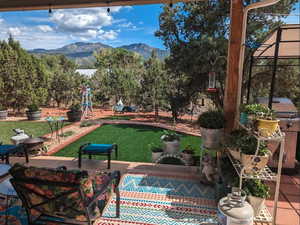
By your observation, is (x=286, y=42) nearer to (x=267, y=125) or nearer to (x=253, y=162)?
(x=267, y=125)

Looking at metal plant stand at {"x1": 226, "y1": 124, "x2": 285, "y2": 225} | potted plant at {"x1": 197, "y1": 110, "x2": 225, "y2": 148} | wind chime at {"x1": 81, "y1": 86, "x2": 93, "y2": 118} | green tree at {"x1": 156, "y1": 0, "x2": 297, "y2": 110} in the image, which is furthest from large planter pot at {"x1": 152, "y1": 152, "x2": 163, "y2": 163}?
wind chime at {"x1": 81, "y1": 86, "x2": 93, "y2": 118}

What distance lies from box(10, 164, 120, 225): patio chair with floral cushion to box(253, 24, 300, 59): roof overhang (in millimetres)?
2721

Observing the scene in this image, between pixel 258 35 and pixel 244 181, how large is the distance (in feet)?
18.1

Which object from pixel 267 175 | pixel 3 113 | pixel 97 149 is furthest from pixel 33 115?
pixel 267 175

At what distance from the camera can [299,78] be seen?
6.98 m

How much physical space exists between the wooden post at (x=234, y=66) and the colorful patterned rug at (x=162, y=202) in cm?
101

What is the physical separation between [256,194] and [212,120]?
999 millimetres

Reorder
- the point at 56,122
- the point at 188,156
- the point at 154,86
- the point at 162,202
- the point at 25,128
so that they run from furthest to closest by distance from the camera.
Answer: the point at 154,86 → the point at 25,128 → the point at 56,122 → the point at 188,156 → the point at 162,202

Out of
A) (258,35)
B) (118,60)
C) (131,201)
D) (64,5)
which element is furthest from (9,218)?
(118,60)

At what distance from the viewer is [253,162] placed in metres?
1.92

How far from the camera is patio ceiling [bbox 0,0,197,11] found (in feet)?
9.82

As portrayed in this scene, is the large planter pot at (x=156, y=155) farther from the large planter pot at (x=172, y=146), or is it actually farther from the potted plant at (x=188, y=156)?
the potted plant at (x=188, y=156)

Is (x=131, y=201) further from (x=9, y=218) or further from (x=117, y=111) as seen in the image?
(x=117, y=111)

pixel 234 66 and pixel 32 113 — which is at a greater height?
pixel 234 66
